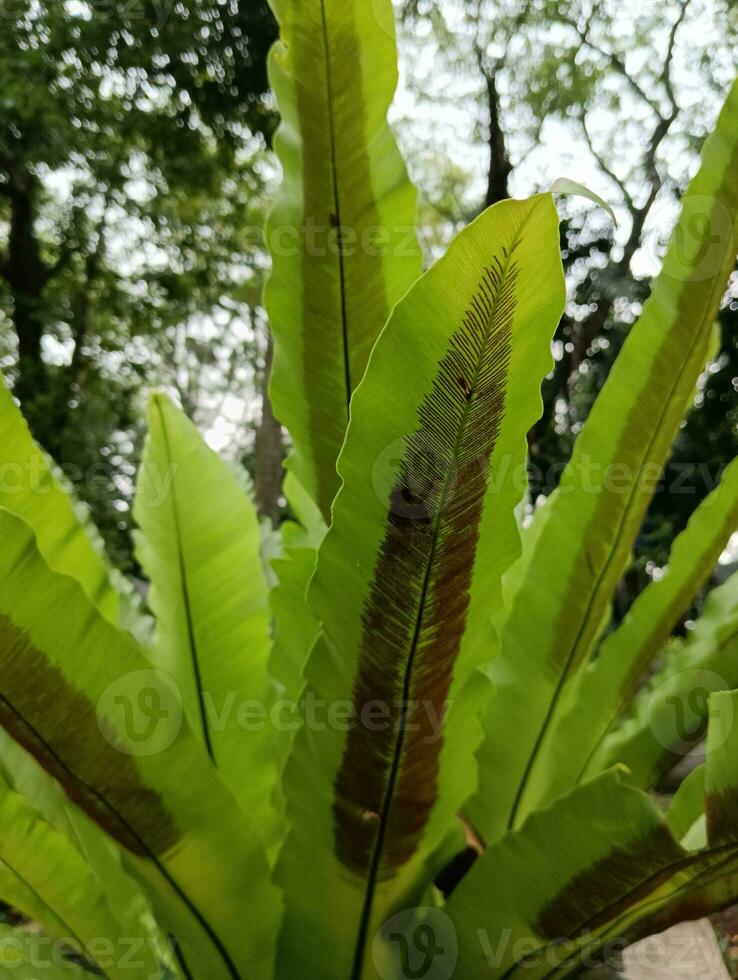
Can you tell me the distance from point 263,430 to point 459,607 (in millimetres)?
4401

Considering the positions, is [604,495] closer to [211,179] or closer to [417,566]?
[417,566]

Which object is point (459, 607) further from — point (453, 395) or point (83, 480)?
point (83, 480)

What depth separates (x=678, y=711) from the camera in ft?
1.57

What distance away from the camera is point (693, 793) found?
48cm

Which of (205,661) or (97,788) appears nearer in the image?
(97,788)

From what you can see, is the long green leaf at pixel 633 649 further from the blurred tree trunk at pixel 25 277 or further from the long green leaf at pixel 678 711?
the blurred tree trunk at pixel 25 277

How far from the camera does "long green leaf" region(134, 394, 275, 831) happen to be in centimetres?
48

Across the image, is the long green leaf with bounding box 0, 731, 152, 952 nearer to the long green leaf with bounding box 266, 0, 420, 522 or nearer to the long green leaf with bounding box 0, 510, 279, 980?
the long green leaf with bounding box 0, 510, 279, 980

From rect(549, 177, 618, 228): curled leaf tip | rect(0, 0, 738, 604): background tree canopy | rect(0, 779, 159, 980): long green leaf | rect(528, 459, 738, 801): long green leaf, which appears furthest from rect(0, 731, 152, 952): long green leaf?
rect(0, 0, 738, 604): background tree canopy

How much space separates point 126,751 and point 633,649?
1.04 ft

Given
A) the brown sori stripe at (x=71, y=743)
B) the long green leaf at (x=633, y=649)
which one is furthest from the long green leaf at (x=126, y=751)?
the long green leaf at (x=633, y=649)

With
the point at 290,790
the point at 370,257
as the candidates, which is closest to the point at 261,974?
the point at 290,790

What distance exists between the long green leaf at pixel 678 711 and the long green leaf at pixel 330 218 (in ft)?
0.82

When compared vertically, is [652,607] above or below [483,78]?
below
